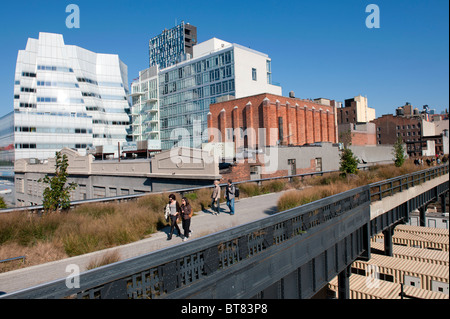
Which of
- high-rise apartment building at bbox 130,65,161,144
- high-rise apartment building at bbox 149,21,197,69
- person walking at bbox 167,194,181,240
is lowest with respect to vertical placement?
person walking at bbox 167,194,181,240

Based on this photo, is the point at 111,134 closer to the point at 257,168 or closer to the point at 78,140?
the point at 78,140

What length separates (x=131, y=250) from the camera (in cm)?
839

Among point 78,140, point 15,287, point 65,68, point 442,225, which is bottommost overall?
point 442,225

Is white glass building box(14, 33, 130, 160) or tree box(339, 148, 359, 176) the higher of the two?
white glass building box(14, 33, 130, 160)

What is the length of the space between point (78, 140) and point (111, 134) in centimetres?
958

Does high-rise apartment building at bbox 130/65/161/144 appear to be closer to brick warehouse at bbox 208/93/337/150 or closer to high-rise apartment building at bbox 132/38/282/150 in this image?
high-rise apartment building at bbox 132/38/282/150

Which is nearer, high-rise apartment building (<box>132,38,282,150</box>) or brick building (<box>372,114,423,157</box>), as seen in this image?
high-rise apartment building (<box>132,38,282,150</box>)

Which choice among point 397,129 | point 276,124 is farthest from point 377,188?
point 397,129

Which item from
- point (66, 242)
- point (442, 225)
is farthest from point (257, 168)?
point (442, 225)

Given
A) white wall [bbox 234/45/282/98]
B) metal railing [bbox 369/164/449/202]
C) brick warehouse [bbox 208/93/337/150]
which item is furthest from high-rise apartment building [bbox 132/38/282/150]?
metal railing [bbox 369/164/449/202]

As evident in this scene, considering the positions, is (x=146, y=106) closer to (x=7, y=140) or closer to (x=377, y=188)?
(x=7, y=140)

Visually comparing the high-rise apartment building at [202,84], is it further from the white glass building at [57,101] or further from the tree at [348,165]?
the tree at [348,165]

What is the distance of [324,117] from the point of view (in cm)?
5775

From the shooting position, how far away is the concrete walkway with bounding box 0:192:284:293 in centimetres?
642
